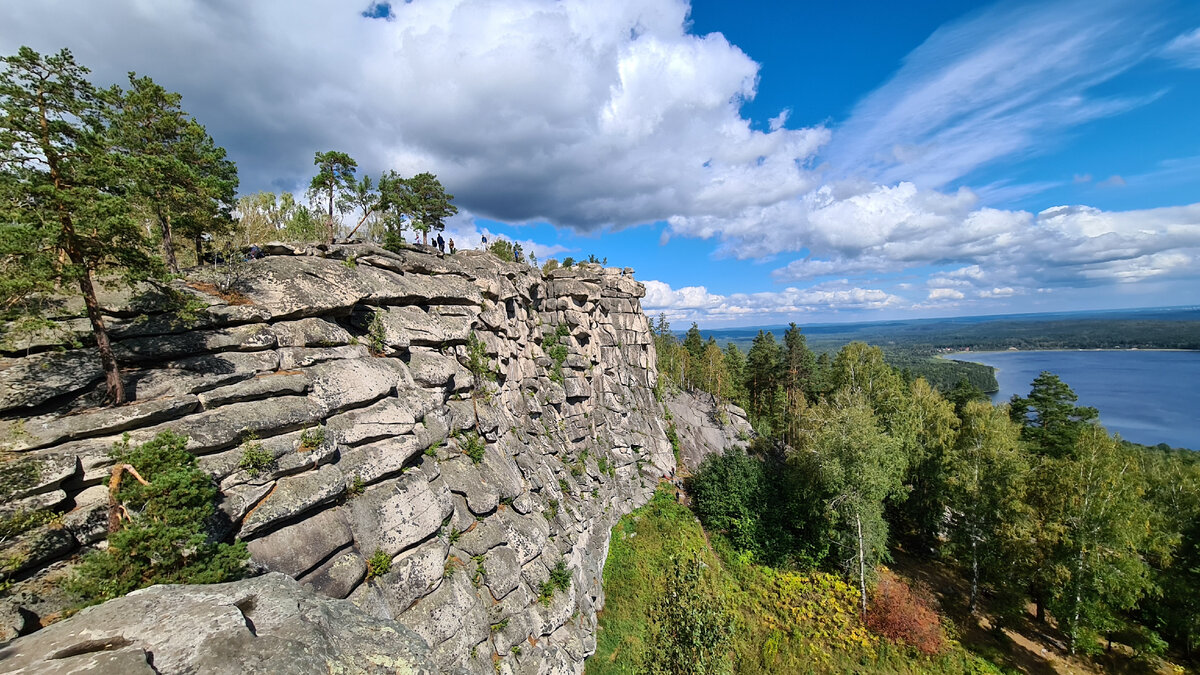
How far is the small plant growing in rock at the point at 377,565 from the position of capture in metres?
10.6

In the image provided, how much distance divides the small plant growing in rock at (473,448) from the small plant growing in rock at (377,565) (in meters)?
5.04

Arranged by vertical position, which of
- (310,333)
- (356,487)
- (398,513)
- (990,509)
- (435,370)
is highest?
(310,333)

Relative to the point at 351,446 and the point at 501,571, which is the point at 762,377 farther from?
the point at 351,446

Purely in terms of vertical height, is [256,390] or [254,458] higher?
[256,390]

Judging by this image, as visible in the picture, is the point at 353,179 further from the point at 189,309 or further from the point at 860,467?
the point at 860,467

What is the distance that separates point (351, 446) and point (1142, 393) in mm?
211129

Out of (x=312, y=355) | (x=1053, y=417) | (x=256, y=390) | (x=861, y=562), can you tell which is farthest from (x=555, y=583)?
(x=1053, y=417)

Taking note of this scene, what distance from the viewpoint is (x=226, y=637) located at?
5.41 metres

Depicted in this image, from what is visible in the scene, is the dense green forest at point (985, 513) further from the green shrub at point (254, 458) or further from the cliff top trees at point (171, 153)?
the cliff top trees at point (171, 153)

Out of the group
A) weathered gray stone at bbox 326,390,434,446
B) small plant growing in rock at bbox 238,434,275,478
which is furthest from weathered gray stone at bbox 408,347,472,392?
small plant growing in rock at bbox 238,434,275,478

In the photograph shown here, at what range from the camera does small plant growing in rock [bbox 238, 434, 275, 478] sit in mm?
9469

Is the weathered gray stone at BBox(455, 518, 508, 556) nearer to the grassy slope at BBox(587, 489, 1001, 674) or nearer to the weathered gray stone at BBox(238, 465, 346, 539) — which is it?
the weathered gray stone at BBox(238, 465, 346, 539)

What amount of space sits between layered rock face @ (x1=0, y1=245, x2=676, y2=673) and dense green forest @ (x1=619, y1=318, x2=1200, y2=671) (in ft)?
42.7

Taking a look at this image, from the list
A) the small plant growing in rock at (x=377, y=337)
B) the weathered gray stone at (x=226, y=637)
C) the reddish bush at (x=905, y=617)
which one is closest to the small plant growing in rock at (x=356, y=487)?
the weathered gray stone at (x=226, y=637)
